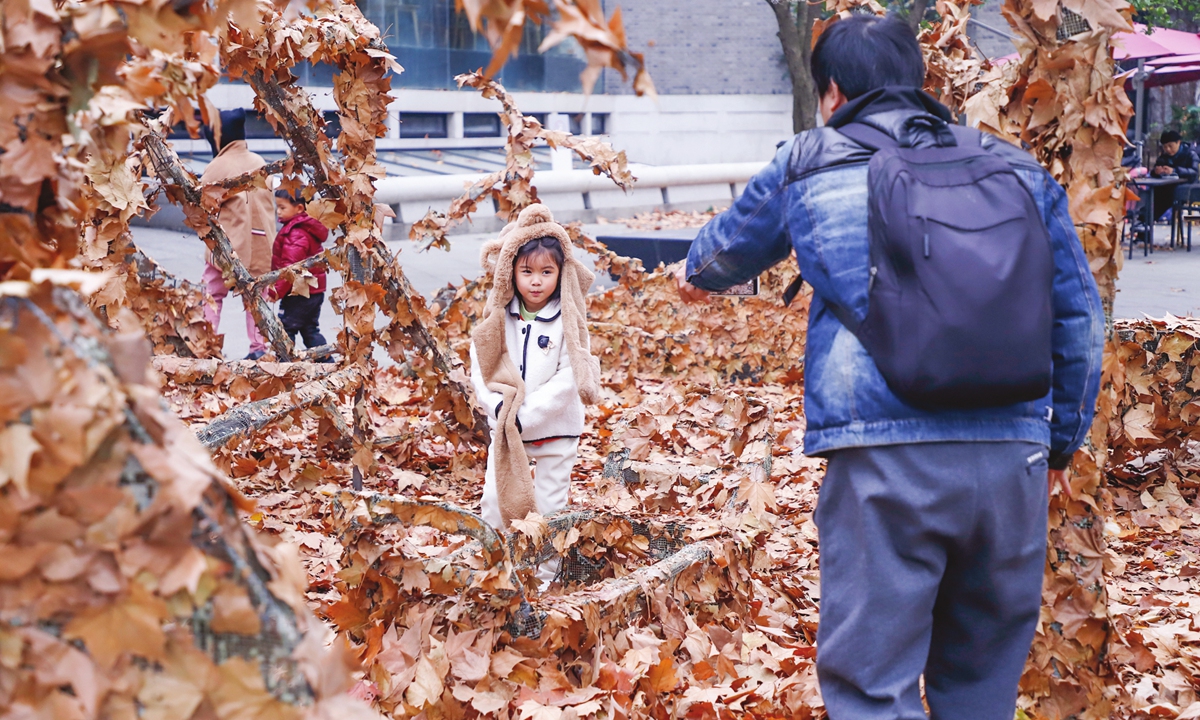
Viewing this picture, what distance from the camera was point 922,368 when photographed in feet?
6.24

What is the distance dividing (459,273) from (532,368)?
8.37 meters

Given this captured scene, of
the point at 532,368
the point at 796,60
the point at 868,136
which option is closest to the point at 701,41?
the point at 796,60

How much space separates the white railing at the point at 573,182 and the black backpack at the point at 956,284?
33.0 ft

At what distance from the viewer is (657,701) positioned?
2.88 metres

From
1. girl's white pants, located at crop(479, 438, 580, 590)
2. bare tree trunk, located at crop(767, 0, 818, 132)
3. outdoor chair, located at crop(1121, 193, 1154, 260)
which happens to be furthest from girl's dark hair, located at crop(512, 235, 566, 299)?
outdoor chair, located at crop(1121, 193, 1154, 260)

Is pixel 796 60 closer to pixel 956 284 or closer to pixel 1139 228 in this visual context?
pixel 1139 228

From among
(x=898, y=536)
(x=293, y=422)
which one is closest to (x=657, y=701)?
(x=898, y=536)

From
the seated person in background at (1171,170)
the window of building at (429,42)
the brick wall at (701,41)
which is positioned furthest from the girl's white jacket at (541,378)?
the brick wall at (701,41)

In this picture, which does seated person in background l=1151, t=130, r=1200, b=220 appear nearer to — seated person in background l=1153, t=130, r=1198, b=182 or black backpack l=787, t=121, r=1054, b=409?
seated person in background l=1153, t=130, r=1198, b=182

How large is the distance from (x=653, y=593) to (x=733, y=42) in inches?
980

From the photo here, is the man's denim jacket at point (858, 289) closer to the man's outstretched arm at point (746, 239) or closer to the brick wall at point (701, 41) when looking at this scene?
the man's outstretched arm at point (746, 239)

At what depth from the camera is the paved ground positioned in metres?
9.44

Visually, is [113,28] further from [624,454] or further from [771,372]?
[771,372]

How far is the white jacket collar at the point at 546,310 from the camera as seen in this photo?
4.25 meters
